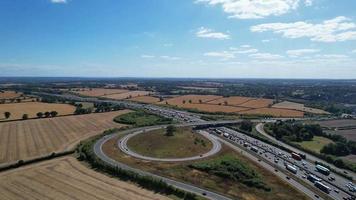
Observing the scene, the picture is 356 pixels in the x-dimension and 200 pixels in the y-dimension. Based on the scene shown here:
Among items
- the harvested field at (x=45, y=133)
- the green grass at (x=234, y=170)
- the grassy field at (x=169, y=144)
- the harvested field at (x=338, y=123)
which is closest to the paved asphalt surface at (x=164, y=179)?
the grassy field at (x=169, y=144)

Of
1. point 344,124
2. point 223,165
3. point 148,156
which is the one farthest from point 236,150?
point 344,124

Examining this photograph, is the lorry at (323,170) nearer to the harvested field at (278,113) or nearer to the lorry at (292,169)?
the lorry at (292,169)

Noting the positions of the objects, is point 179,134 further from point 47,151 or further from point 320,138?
point 320,138

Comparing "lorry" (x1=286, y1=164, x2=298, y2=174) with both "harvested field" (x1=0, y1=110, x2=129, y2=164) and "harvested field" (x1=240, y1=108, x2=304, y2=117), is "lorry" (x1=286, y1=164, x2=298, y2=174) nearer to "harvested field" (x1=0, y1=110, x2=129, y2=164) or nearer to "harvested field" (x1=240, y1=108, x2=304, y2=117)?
"harvested field" (x1=0, y1=110, x2=129, y2=164)

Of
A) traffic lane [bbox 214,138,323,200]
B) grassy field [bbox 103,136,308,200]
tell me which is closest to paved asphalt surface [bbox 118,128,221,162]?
grassy field [bbox 103,136,308,200]

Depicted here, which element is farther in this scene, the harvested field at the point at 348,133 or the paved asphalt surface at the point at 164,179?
the harvested field at the point at 348,133
